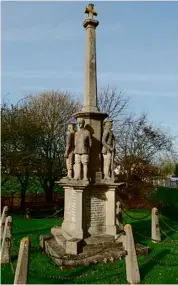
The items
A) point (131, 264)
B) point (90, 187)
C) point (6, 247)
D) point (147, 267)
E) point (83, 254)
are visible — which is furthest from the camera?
point (90, 187)

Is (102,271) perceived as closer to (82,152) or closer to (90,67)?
(82,152)

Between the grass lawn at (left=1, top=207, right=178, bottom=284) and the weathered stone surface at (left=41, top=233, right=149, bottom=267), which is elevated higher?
the weathered stone surface at (left=41, top=233, right=149, bottom=267)

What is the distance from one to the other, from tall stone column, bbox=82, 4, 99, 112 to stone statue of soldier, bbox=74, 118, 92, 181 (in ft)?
3.35

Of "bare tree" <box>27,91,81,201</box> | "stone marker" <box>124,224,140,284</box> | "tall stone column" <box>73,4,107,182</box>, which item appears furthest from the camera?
"bare tree" <box>27,91,81,201</box>

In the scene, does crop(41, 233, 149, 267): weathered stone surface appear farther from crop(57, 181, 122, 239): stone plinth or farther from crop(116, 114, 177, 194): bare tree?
crop(116, 114, 177, 194): bare tree

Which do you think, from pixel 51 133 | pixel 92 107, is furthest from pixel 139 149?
pixel 92 107

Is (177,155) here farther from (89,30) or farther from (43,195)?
(89,30)

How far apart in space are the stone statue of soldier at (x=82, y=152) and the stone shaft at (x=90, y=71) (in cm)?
101

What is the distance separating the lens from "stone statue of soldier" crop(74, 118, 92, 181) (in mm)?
8758

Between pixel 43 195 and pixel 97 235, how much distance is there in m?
15.5

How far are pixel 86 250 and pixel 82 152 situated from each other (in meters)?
2.90

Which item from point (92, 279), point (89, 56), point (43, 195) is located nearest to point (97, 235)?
point (92, 279)

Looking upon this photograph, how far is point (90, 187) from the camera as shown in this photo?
8.95 meters

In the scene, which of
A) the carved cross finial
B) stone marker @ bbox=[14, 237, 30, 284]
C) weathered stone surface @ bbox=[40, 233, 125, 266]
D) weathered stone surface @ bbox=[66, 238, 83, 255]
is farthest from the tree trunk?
stone marker @ bbox=[14, 237, 30, 284]
